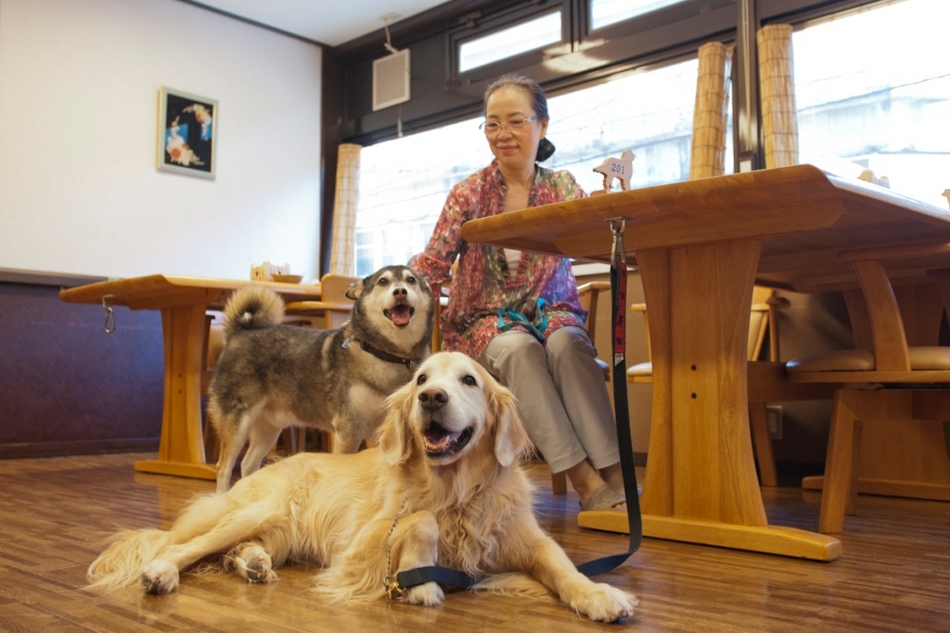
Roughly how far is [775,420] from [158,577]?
9.65ft

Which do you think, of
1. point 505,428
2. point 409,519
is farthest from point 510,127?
point 409,519

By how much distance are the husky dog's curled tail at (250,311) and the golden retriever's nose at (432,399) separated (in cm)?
196

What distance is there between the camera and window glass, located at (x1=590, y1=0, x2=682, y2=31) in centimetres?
487

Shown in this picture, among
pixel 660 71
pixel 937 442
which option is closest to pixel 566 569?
pixel 937 442

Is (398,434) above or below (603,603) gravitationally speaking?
above

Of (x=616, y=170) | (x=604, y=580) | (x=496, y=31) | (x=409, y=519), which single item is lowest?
(x=604, y=580)

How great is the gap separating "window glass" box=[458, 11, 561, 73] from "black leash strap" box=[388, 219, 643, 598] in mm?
3735

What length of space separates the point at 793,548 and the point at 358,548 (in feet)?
3.31

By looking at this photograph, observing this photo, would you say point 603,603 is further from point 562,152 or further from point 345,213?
point 345,213

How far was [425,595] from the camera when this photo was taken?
1585 millimetres

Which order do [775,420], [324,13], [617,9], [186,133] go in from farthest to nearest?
1. [324,13]
2. [186,133]
3. [617,9]
4. [775,420]

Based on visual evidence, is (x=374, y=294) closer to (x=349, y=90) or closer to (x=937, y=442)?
(x=937, y=442)

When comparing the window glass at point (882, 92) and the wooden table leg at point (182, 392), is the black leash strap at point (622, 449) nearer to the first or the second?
the window glass at point (882, 92)

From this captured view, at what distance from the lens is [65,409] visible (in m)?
5.13
